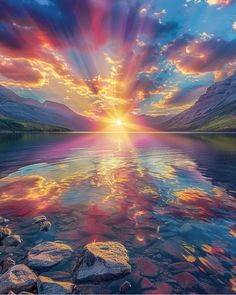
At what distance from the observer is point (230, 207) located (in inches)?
857

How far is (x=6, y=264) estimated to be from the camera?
12227mm

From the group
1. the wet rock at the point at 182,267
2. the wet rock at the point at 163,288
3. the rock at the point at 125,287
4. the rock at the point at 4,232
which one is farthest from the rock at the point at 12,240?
the wet rock at the point at 182,267

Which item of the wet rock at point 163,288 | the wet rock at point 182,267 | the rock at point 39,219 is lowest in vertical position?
the rock at point 39,219

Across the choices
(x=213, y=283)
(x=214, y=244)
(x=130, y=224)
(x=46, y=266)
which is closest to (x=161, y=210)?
(x=130, y=224)

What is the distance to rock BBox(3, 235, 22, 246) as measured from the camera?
47.9ft

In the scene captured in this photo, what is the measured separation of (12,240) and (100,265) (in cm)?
656

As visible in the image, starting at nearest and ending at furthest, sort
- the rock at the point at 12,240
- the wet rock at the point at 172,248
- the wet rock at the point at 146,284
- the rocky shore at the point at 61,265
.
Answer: the rocky shore at the point at 61,265 → the wet rock at the point at 146,284 → the wet rock at the point at 172,248 → the rock at the point at 12,240

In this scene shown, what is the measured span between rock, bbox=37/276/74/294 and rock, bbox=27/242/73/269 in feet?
4.79

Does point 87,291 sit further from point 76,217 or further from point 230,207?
point 230,207

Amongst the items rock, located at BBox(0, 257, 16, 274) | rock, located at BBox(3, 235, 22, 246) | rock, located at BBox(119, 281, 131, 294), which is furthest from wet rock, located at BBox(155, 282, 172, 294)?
rock, located at BBox(3, 235, 22, 246)

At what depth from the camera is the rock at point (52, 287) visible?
33.8 ft

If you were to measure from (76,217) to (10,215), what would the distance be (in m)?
5.64

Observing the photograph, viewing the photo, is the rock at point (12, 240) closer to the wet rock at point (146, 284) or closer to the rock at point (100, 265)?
the rock at point (100, 265)

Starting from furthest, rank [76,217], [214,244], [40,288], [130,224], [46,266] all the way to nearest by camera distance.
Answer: [76,217]
[130,224]
[214,244]
[46,266]
[40,288]
